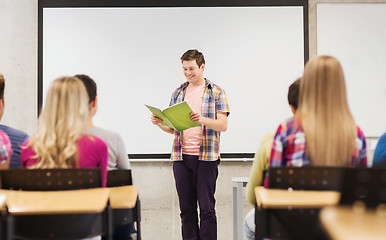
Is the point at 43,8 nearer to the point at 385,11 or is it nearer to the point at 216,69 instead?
the point at 216,69

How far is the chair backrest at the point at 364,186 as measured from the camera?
1.20 metres

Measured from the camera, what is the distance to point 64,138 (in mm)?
1862

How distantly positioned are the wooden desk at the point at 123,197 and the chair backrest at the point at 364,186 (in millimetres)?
918

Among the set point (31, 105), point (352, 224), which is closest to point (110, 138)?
point (352, 224)

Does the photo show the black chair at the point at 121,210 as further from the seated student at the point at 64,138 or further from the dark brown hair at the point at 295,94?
the dark brown hair at the point at 295,94

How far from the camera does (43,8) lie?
4.46m

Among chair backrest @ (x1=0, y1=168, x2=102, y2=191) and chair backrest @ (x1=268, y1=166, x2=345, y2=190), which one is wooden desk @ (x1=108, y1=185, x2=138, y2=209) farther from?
chair backrest @ (x1=268, y1=166, x2=345, y2=190)

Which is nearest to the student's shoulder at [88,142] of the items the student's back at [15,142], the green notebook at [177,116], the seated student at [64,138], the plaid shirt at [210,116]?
the seated student at [64,138]

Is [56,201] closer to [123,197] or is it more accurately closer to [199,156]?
[123,197]

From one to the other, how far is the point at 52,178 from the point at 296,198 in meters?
0.97

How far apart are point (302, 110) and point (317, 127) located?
0.11m

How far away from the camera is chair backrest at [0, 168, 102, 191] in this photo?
1697 mm

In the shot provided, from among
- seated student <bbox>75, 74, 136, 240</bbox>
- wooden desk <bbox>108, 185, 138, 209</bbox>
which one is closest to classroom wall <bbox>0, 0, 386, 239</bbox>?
seated student <bbox>75, 74, 136, 240</bbox>

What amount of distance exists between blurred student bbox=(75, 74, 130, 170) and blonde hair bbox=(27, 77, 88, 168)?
308 mm
